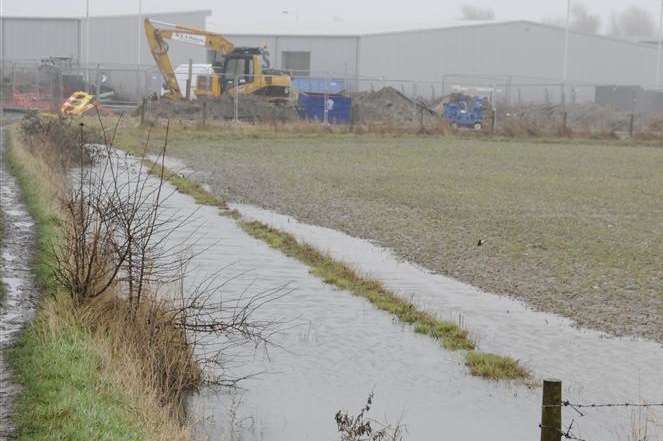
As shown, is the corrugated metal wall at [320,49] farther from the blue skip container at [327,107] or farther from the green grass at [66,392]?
the green grass at [66,392]

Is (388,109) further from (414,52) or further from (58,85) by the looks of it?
(414,52)

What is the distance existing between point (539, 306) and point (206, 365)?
4.79 meters

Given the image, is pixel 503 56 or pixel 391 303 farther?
pixel 503 56

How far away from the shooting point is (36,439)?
23.8 ft

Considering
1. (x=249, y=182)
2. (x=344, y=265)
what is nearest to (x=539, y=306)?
(x=344, y=265)

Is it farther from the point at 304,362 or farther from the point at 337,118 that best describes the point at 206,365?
the point at 337,118

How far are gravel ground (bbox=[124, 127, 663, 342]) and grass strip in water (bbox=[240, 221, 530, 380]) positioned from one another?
1.38 meters

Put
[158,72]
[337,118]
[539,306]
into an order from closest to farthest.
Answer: [539,306] → [337,118] → [158,72]

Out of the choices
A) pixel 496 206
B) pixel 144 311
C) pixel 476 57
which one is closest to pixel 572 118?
pixel 476 57

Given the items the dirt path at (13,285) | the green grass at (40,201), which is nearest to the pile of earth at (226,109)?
the green grass at (40,201)

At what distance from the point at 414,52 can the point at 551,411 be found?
235ft

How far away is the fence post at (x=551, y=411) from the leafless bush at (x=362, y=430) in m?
1.57


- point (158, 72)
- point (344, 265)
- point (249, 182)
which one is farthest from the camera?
point (158, 72)

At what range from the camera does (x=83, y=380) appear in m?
8.68
